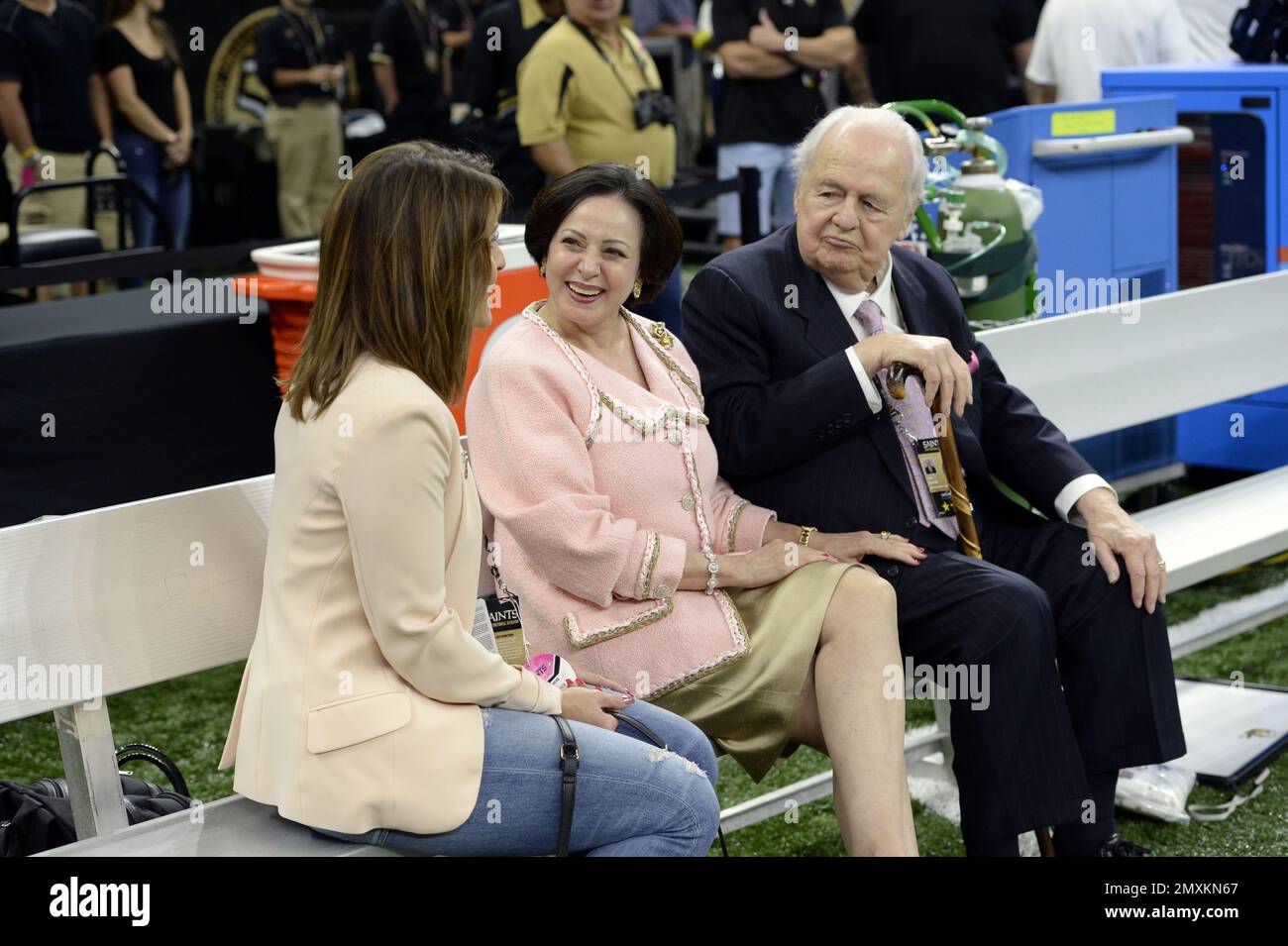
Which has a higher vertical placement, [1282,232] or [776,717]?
[1282,232]

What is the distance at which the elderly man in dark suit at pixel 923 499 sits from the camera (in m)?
2.86

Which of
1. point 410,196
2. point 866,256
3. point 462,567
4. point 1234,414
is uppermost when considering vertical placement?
point 410,196

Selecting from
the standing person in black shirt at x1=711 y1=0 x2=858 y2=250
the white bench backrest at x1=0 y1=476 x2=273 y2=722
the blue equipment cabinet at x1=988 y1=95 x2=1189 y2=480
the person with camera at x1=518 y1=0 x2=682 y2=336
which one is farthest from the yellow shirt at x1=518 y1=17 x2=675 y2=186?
the white bench backrest at x1=0 y1=476 x2=273 y2=722

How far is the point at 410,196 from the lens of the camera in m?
2.23

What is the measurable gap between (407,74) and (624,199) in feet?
25.7

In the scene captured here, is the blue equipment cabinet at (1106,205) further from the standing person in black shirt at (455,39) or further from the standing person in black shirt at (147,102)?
the standing person in black shirt at (455,39)

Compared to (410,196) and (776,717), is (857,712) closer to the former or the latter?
(776,717)

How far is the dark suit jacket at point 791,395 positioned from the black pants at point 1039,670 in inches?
5.7

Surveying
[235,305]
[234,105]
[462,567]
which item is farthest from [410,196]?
[234,105]

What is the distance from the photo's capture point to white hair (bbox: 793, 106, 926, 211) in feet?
10.4

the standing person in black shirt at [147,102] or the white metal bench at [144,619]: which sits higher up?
the standing person in black shirt at [147,102]

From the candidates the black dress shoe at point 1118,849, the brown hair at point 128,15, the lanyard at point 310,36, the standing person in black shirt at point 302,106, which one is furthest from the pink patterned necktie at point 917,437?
the lanyard at point 310,36

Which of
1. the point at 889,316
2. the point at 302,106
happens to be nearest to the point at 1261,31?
the point at 889,316

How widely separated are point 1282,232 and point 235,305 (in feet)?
12.0
